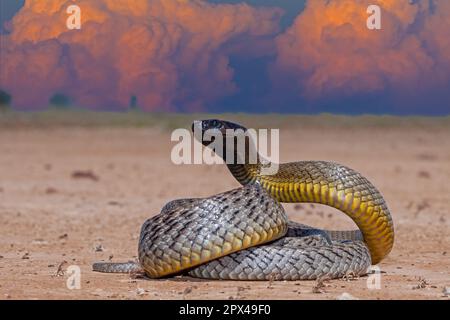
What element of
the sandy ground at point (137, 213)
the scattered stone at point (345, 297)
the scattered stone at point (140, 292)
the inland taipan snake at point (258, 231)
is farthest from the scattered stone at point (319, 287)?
the scattered stone at point (140, 292)

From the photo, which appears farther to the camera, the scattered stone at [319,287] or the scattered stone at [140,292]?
the scattered stone at [319,287]

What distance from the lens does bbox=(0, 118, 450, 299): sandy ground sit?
10.4m

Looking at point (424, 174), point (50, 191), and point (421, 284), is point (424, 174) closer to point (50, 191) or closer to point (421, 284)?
point (50, 191)

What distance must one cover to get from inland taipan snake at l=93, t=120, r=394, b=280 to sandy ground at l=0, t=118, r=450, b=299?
0.25m

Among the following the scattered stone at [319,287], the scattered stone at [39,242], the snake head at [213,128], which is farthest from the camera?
the scattered stone at [39,242]

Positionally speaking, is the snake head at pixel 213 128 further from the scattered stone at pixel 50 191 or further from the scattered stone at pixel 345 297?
the scattered stone at pixel 50 191

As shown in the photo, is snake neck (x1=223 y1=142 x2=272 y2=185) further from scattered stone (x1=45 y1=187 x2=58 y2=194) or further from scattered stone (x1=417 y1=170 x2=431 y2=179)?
scattered stone (x1=417 y1=170 x2=431 y2=179)

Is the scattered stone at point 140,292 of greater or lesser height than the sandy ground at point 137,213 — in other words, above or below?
above

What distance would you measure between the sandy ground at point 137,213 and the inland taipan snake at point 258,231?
25 cm

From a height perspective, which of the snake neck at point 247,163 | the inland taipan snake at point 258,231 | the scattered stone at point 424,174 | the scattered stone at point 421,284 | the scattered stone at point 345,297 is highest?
the snake neck at point 247,163

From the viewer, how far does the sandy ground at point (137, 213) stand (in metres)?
10.4

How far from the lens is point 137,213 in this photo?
67.3ft
